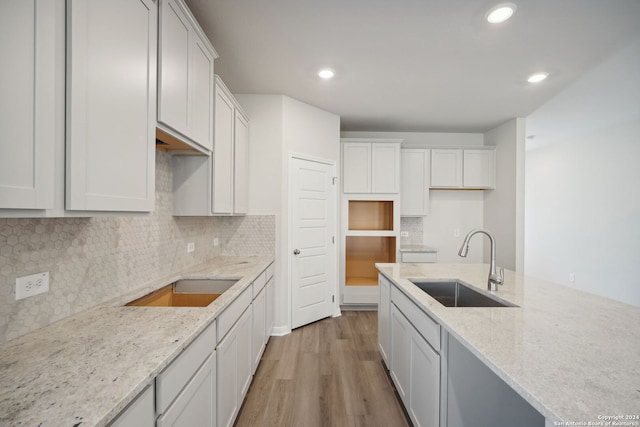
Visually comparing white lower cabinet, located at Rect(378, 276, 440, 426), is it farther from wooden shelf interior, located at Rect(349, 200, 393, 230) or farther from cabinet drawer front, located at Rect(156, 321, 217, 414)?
wooden shelf interior, located at Rect(349, 200, 393, 230)

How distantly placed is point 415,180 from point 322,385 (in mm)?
3075

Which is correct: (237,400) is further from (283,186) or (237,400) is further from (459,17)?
(459,17)

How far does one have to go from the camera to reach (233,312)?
64.2 inches

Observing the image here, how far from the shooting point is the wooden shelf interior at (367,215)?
434cm

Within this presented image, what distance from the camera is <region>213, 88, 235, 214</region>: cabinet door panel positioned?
2.14 meters

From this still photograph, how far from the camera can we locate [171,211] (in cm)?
210

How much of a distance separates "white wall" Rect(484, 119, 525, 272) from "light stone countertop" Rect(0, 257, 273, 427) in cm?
388

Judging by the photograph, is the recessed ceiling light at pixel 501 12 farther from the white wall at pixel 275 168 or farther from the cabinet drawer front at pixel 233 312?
the cabinet drawer front at pixel 233 312

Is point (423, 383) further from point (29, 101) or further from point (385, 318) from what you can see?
point (29, 101)

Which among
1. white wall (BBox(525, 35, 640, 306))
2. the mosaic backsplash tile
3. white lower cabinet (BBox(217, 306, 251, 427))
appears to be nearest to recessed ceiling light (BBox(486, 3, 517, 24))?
white wall (BBox(525, 35, 640, 306))

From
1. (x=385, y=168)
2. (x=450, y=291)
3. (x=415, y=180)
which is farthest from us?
(x=415, y=180)

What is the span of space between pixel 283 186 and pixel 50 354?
234 cm

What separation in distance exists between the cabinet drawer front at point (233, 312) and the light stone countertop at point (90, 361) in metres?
0.11

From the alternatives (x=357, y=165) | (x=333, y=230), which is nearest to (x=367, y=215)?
(x=357, y=165)
